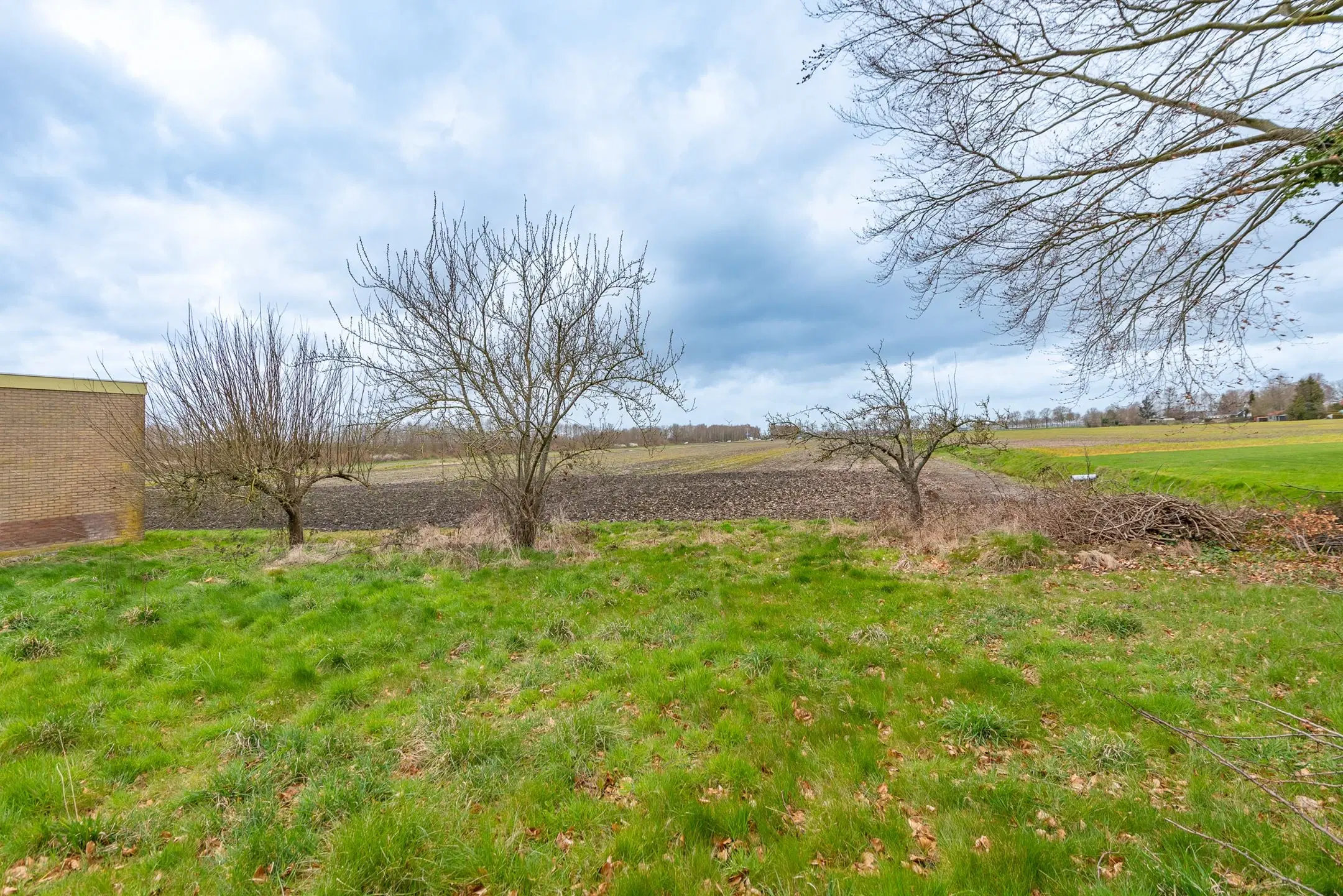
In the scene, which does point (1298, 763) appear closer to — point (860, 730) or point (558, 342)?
point (860, 730)

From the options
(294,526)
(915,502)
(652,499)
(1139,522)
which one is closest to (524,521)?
(294,526)

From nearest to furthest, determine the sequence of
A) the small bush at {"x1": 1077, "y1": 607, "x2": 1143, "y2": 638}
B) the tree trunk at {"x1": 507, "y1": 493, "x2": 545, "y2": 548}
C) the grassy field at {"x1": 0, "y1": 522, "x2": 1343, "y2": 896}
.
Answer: the grassy field at {"x1": 0, "y1": 522, "x2": 1343, "y2": 896} < the small bush at {"x1": 1077, "y1": 607, "x2": 1143, "y2": 638} < the tree trunk at {"x1": 507, "y1": 493, "x2": 545, "y2": 548}

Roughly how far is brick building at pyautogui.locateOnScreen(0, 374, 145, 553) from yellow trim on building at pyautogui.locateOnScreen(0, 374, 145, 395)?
0.06ft

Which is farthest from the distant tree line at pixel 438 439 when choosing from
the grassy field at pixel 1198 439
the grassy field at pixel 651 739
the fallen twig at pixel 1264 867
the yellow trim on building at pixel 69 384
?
the grassy field at pixel 1198 439

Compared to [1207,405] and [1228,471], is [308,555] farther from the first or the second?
[1228,471]

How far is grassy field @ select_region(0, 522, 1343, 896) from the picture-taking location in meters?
2.54

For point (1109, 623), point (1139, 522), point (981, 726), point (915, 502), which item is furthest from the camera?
point (915, 502)

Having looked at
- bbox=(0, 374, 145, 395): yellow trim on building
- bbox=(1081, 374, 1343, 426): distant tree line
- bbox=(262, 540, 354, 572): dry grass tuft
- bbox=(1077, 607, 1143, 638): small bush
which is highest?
bbox=(0, 374, 145, 395): yellow trim on building

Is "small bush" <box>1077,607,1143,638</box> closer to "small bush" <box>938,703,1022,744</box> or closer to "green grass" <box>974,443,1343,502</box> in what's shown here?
"small bush" <box>938,703,1022,744</box>

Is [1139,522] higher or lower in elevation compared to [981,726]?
higher

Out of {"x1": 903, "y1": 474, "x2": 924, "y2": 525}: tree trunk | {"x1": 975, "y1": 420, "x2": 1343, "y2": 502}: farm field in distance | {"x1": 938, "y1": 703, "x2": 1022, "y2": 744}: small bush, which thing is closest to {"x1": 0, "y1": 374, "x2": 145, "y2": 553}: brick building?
{"x1": 938, "y1": 703, "x2": 1022, "y2": 744}: small bush

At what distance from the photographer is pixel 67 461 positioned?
45.5 ft

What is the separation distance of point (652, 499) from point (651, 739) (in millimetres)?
16926

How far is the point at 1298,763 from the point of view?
304 cm
